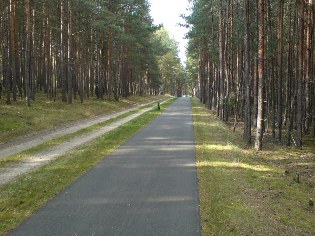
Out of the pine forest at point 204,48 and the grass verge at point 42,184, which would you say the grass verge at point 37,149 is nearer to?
the grass verge at point 42,184

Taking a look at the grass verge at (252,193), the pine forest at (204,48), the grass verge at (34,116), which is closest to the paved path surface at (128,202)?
the grass verge at (252,193)

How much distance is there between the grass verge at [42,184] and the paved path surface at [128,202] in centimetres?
29

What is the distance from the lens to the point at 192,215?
23.6 feet

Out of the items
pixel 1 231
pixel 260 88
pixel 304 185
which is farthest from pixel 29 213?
pixel 260 88

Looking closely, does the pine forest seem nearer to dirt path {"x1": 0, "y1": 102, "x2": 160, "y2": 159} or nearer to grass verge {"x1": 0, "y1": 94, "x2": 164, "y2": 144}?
grass verge {"x1": 0, "y1": 94, "x2": 164, "y2": 144}

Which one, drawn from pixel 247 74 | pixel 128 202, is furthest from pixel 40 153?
pixel 247 74

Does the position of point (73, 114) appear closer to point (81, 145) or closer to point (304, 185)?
point (81, 145)

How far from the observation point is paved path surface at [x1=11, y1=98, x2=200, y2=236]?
6512mm

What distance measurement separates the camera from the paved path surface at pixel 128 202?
6.51 m

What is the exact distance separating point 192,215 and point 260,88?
32.1ft

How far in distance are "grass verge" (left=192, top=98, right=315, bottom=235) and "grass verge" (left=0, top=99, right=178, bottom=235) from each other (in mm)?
3752

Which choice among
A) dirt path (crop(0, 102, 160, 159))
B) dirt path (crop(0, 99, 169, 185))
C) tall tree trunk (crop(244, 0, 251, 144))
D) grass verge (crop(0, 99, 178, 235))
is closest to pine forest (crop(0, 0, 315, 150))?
tall tree trunk (crop(244, 0, 251, 144))

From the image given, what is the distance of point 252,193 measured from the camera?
29.4 feet

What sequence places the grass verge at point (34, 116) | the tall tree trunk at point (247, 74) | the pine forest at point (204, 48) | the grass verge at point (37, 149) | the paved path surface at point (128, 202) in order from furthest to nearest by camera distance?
the pine forest at point (204, 48) < the grass verge at point (34, 116) < the tall tree trunk at point (247, 74) < the grass verge at point (37, 149) < the paved path surface at point (128, 202)
